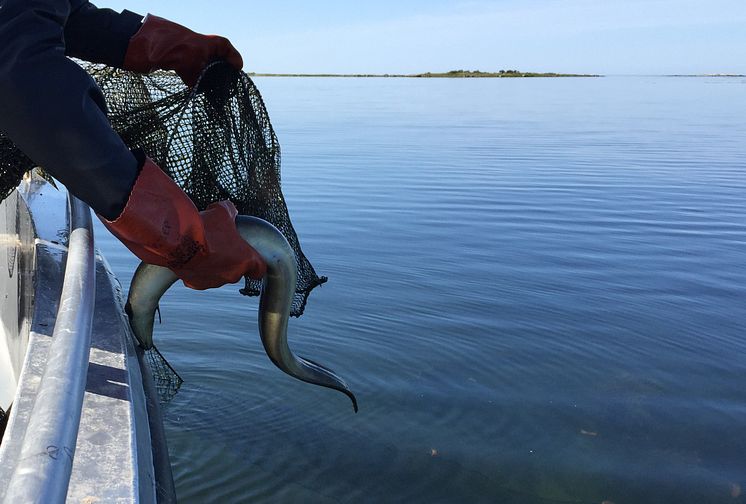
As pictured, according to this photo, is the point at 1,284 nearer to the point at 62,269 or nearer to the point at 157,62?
the point at 62,269

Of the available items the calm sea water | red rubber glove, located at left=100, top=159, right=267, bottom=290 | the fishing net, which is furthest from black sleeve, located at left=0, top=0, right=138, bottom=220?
the calm sea water

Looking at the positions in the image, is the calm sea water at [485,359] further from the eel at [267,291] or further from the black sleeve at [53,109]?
the black sleeve at [53,109]

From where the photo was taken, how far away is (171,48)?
299 centimetres

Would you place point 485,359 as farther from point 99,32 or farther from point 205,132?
point 99,32

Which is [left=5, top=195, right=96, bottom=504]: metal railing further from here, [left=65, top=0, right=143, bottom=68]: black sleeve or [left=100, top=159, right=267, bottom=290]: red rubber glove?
[left=65, top=0, right=143, bottom=68]: black sleeve

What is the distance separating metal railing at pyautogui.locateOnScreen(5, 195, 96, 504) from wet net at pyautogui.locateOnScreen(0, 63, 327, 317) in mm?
900

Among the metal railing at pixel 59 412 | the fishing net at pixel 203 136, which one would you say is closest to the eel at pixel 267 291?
the fishing net at pixel 203 136

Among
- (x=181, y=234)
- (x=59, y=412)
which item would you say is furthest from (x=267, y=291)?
(x=59, y=412)

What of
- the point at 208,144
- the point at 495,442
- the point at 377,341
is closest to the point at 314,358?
the point at 377,341

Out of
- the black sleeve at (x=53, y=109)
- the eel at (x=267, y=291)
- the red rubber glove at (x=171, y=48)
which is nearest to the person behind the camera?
the black sleeve at (x=53, y=109)

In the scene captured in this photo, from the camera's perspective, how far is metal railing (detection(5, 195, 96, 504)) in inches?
54.9

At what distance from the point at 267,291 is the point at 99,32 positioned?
1.19m

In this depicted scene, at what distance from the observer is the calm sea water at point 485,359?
14.2 ft

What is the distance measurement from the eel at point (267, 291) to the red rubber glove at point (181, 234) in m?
0.08
